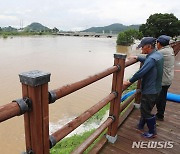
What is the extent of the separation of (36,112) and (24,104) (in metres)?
0.11

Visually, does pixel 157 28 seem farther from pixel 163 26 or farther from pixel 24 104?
pixel 24 104

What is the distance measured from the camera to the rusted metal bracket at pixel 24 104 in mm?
1212

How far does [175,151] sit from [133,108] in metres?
1.32

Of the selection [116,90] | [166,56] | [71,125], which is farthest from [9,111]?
[166,56]

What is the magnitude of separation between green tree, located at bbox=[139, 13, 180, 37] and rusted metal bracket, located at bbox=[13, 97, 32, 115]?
161 feet

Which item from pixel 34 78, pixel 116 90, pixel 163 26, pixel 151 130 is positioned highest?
pixel 163 26

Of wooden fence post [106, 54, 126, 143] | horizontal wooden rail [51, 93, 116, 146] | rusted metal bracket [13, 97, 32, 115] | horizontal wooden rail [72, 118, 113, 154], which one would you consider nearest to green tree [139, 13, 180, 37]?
wooden fence post [106, 54, 126, 143]

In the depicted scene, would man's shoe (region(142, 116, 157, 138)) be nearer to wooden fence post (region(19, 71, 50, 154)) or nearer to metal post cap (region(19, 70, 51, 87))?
wooden fence post (region(19, 71, 50, 154))

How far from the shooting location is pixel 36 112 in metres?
1.31

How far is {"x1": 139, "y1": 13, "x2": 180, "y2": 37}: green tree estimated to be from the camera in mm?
47756

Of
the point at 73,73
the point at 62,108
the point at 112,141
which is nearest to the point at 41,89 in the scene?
the point at 112,141

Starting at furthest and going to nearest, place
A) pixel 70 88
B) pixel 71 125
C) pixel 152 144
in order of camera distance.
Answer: pixel 152 144 < pixel 71 125 < pixel 70 88

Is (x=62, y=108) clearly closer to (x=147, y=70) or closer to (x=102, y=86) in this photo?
(x=102, y=86)

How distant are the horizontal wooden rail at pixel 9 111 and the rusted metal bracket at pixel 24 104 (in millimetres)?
19
